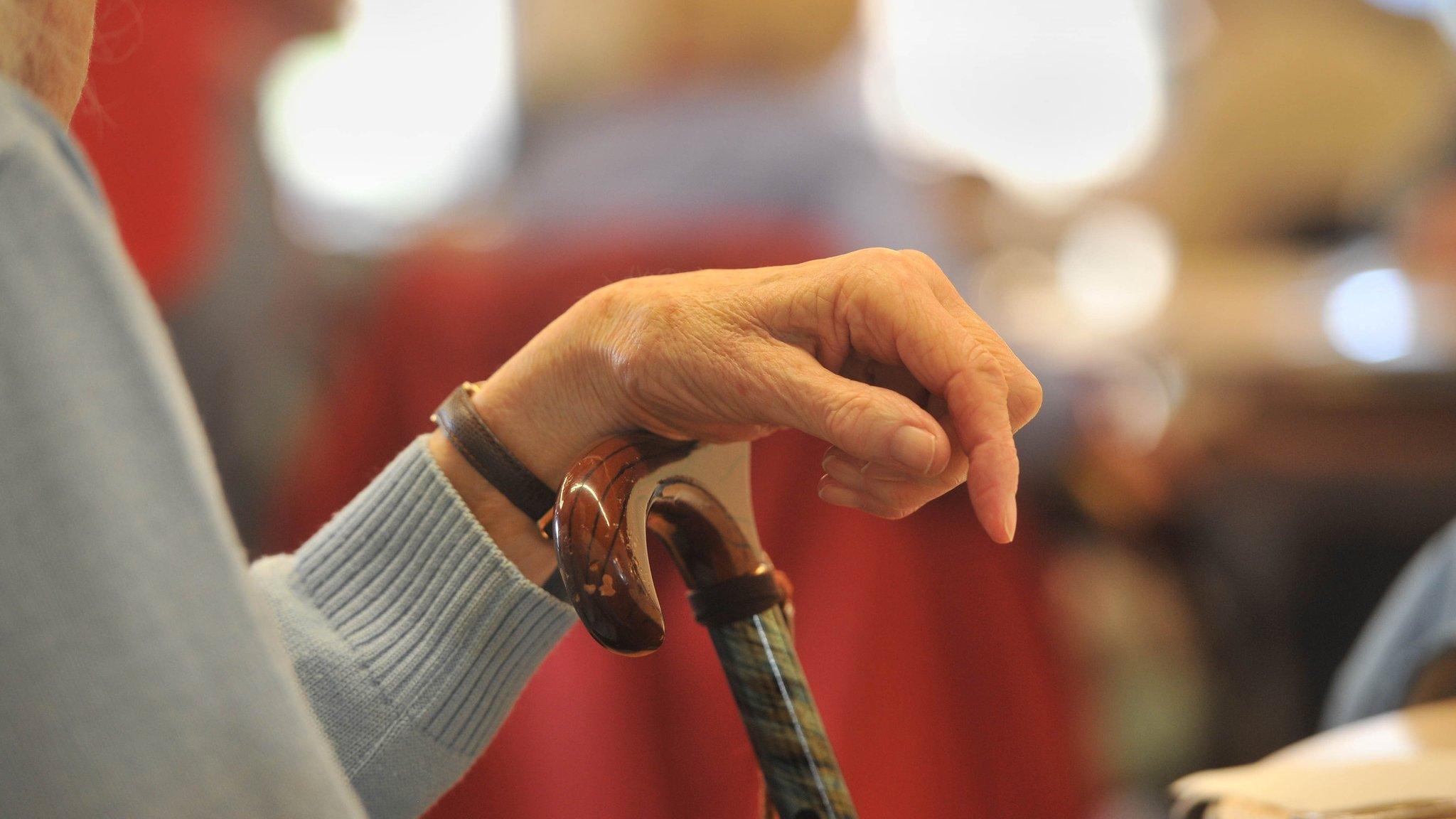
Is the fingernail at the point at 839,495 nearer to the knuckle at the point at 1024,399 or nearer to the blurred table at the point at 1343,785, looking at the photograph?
the knuckle at the point at 1024,399

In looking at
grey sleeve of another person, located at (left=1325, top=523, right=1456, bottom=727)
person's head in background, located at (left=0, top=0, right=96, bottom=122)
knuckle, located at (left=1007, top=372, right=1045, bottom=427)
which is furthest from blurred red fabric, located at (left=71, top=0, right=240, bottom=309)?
grey sleeve of another person, located at (left=1325, top=523, right=1456, bottom=727)

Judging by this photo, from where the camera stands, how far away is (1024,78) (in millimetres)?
1970

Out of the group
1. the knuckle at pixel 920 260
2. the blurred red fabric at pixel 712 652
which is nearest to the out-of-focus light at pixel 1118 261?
the blurred red fabric at pixel 712 652

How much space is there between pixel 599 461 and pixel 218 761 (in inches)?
6.0

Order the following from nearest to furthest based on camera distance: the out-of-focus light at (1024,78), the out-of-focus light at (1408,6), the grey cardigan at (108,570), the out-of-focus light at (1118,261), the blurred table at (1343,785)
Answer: the grey cardigan at (108,570), the blurred table at (1343,785), the out-of-focus light at (1024,78), the out-of-focus light at (1408,6), the out-of-focus light at (1118,261)

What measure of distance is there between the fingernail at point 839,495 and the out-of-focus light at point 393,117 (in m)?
1.80

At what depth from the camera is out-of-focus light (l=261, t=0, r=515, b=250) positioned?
224 centimetres

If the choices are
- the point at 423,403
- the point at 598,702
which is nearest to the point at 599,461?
the point at 598,702

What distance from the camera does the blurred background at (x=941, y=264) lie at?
27.7 inches

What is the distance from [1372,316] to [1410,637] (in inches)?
91.9

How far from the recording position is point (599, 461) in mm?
375

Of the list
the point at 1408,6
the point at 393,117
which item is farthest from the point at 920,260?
the point at 1408,6

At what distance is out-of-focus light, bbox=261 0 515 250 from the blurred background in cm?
1

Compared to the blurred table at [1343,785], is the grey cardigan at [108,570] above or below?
above
